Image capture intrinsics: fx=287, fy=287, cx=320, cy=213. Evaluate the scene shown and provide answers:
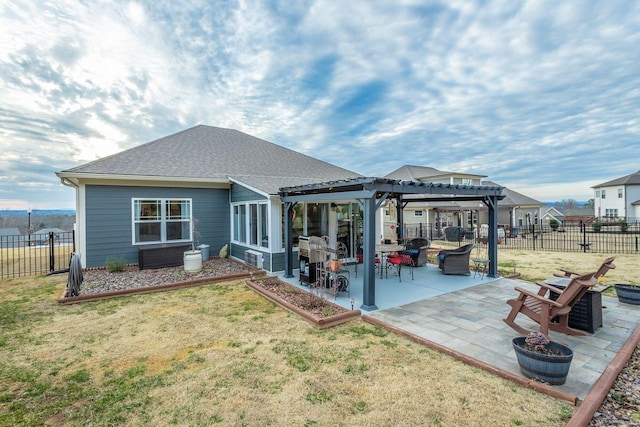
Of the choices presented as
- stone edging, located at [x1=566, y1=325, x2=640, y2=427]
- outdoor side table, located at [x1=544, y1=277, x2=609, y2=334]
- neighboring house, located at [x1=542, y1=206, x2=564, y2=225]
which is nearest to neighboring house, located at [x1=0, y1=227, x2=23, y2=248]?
stone edging, located at [x1=566, y1=325, x2=640, y2=427]

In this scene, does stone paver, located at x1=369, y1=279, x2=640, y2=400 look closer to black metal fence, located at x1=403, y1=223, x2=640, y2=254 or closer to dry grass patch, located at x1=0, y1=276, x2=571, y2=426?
dry grass patch, located at x1=0, y1=276, x2=571, y2=426

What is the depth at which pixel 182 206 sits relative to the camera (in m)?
10.8

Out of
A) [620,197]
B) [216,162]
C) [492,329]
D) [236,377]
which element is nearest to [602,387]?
[492,329]

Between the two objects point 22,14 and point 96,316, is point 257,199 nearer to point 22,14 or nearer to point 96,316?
point 96,316

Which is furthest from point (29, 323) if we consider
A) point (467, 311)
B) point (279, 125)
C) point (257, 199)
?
point (279, 125)

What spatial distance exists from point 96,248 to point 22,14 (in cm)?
657

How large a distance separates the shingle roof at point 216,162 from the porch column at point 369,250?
12.9ft

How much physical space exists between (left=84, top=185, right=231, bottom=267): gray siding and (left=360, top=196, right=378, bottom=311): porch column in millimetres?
7624

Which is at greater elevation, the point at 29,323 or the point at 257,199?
the point at 257,199

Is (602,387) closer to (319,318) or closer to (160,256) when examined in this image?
(319,318)

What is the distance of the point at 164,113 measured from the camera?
45.2ft

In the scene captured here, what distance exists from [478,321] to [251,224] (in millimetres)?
7422

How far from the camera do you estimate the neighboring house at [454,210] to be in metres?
22.8

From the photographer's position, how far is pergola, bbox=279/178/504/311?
18.3ft
